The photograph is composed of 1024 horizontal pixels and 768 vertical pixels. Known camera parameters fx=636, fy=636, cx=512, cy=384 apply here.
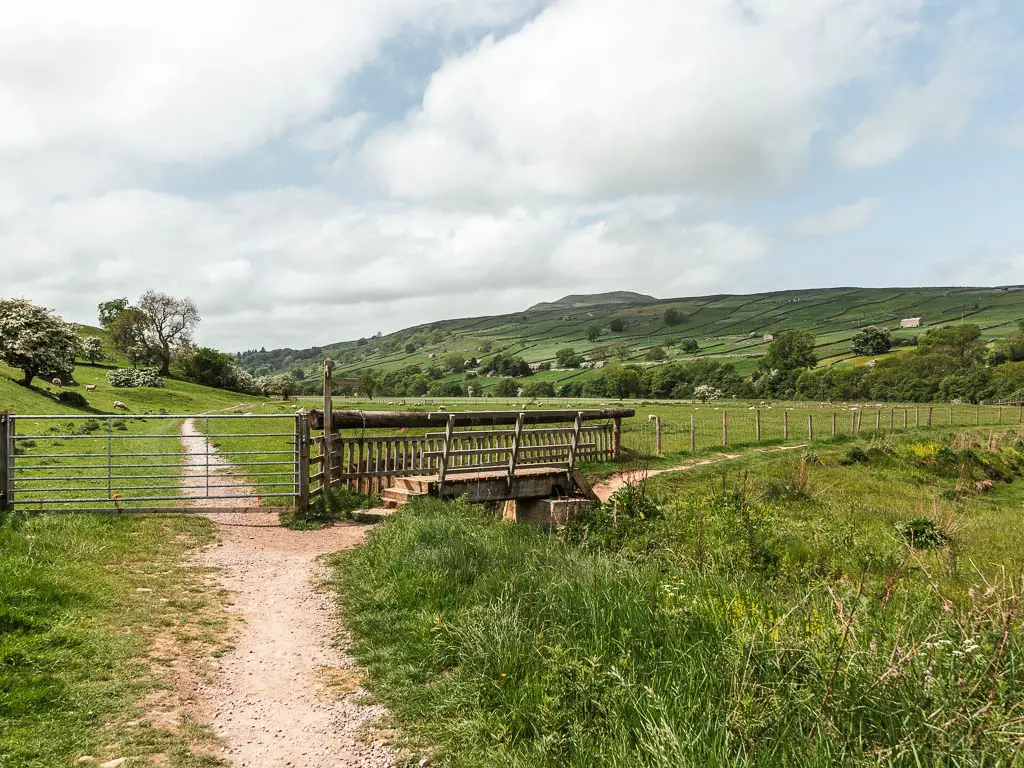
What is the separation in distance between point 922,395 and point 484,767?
79.8 meters

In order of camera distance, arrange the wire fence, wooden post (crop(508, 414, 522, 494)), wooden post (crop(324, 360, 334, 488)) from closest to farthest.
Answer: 1. wooden post (crop(324, 360, 334, 488))
2. wooden post (crop(508, 414, 522, 494))
3. the wire fence

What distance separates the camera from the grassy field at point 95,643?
417 cm

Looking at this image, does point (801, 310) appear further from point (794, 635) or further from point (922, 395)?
point (794, 635)

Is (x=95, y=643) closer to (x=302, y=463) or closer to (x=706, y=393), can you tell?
(x=302, y=463)

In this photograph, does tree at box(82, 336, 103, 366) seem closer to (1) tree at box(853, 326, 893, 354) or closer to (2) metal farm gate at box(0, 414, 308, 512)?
(2) metal farm gate at box(0, 414, 308, 512)

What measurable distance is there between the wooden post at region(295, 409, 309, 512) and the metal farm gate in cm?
4

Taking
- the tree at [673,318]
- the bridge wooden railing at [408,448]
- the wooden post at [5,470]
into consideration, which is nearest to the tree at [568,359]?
the tree at [673,318]

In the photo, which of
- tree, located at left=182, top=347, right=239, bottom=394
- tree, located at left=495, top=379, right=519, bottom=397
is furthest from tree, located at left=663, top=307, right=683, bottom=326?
tree, located at left=182, top=347, right=239, bottom=394

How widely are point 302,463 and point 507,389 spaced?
327 feet

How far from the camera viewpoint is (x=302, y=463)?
40.8ft

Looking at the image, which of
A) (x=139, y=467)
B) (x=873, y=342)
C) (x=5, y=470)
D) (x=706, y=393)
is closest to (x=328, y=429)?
(x=139, y=467)

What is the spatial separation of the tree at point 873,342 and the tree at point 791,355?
8.81 meters

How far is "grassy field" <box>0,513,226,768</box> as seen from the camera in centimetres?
417

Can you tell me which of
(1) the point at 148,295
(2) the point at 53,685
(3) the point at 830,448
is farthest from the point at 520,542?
(1) the point at 148,295
